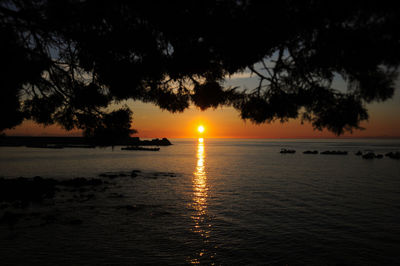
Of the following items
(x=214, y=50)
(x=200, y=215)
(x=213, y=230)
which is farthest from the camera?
(x=200, y=215)

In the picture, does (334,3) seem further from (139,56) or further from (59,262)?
(59,262)

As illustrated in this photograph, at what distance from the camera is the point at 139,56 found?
7.18m

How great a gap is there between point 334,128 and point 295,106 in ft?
3.20

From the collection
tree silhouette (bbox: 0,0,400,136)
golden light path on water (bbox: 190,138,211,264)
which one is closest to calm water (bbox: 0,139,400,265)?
golden light path on water (bbox: 190,138,211,264)

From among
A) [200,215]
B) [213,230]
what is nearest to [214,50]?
[213,230]

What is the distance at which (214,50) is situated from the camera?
21.6 ft

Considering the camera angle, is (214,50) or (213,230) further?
(213,230)

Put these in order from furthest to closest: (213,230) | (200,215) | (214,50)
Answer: (200,215) → (213,230) → (214,50)

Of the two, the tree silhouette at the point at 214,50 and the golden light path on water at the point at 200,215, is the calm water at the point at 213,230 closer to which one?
the golden light path on water at the point at 200,215

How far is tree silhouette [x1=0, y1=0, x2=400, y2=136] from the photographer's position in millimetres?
4887

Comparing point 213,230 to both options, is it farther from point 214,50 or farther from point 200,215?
point 214,50

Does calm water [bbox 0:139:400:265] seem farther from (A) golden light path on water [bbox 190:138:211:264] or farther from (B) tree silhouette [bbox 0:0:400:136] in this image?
(B) tree silhouette [bbox 0:0:400:136]

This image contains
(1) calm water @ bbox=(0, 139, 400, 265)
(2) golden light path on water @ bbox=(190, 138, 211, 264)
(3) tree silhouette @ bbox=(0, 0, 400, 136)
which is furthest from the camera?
(2) golden light path on water @ bbox=(190, 138, 211, 264)

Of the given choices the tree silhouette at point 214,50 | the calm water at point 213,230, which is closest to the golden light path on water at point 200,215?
the calm water at point 213,230
